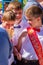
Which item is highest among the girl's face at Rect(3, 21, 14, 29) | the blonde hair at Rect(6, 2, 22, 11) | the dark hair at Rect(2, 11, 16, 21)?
the blonde hair at Rect(6, 2, 22, 11)

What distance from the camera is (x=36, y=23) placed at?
1.58 metres

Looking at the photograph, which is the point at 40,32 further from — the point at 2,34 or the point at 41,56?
the point at 2,34

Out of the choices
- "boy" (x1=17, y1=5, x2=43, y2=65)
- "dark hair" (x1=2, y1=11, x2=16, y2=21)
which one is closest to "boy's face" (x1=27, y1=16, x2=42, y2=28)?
"boy" (x1=17, y1=5, x2=43, y2=65)

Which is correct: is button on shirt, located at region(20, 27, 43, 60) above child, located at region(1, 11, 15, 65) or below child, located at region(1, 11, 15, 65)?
below

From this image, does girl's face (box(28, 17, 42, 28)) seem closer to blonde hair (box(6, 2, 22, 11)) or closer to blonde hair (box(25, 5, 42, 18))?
blonde hair (box(25, 5, 42, 18))

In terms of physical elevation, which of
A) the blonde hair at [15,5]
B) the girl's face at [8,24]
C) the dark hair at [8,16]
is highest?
the blonde hair at [15,5]

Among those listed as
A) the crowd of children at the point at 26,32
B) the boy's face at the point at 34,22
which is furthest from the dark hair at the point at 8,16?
the boy's face at the point at 34,22

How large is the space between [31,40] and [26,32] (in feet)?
0.24

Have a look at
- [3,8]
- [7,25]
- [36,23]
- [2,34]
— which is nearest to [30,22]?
[36,23]

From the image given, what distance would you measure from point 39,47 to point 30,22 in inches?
7.4

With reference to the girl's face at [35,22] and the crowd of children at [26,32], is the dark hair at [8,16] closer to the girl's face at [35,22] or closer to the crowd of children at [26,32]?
the crowd of children at [26,32]

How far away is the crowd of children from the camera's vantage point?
158cm

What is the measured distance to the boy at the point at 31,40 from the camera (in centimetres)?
158

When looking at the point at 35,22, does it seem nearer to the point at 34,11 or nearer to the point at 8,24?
the point at 34,11
